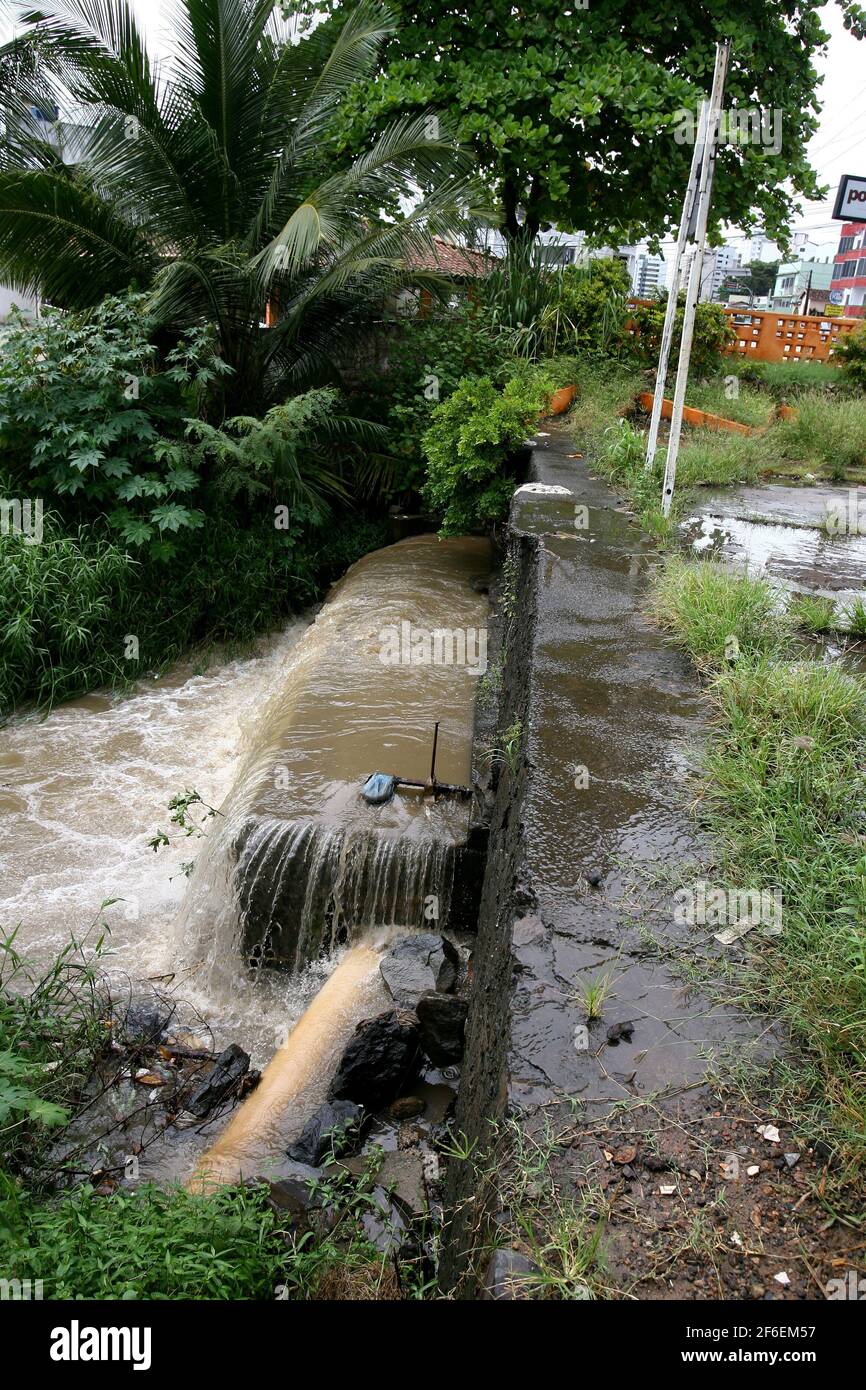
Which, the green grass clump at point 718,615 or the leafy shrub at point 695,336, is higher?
the leafy shrub at point 695,336

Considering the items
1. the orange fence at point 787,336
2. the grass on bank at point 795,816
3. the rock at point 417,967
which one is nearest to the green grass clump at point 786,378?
the orange fence at point 787,336

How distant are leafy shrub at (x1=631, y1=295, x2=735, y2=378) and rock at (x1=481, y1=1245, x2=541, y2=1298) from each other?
416 inches

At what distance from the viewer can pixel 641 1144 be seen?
6.20 feet

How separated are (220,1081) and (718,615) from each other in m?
2.84

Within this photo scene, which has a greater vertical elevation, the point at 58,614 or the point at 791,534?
the point at 791,534

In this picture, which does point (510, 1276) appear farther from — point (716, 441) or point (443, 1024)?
point (716, 441)

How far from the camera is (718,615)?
4.02 m

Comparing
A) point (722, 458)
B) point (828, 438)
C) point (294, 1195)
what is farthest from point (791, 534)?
point (294, 1195)

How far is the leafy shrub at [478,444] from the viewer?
7.16 metres

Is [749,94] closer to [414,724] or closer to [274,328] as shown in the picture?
[274,328]

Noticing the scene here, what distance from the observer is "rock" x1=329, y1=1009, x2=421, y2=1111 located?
3463 millimetres

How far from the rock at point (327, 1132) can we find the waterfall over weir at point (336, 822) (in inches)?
45.1

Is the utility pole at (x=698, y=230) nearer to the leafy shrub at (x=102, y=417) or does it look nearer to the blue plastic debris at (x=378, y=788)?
the blue plastic debris at (x=378, y=788)

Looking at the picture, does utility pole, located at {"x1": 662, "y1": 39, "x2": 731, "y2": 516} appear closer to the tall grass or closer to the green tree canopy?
the tall grass
